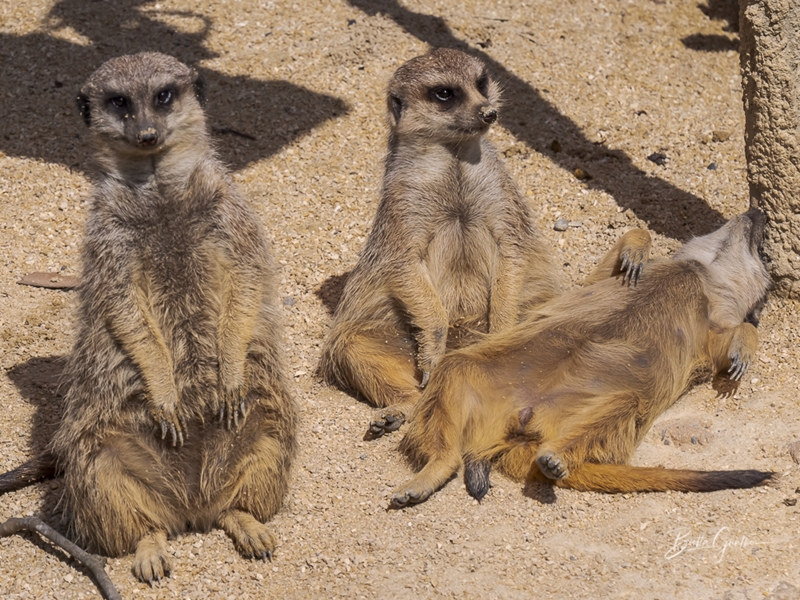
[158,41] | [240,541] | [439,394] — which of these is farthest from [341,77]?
[240,541]

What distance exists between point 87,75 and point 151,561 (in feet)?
10.5

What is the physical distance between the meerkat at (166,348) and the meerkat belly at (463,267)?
892 millimetres

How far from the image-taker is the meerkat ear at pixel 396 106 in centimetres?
366

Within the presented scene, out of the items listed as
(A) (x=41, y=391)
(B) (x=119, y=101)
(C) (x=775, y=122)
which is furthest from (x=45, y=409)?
(C) (x=775, y=122)

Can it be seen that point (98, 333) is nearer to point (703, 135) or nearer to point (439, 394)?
point (439, 394)

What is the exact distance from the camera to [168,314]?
2.93 meters

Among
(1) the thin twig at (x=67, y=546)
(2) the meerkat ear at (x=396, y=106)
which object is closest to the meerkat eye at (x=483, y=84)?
(2) the meerkat ear at (x=396, y=106)

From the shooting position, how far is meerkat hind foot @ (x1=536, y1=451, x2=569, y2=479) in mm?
3010

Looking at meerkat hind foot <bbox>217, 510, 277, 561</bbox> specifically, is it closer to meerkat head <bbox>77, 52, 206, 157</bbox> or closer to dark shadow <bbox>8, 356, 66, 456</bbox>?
dark shadow <bbox>8, 356, 66, 456</bbox>

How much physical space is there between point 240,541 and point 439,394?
→ 83cm

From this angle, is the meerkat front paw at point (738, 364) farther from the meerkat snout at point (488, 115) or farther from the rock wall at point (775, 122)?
the meerkat snout at point (488, 115)

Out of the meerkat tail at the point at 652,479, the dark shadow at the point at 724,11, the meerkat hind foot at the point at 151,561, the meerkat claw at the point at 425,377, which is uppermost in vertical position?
the dark shadow at the point at 724,11

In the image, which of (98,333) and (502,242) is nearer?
(98,333)

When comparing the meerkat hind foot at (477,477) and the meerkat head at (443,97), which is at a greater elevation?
the meerkat head at (443,97)
